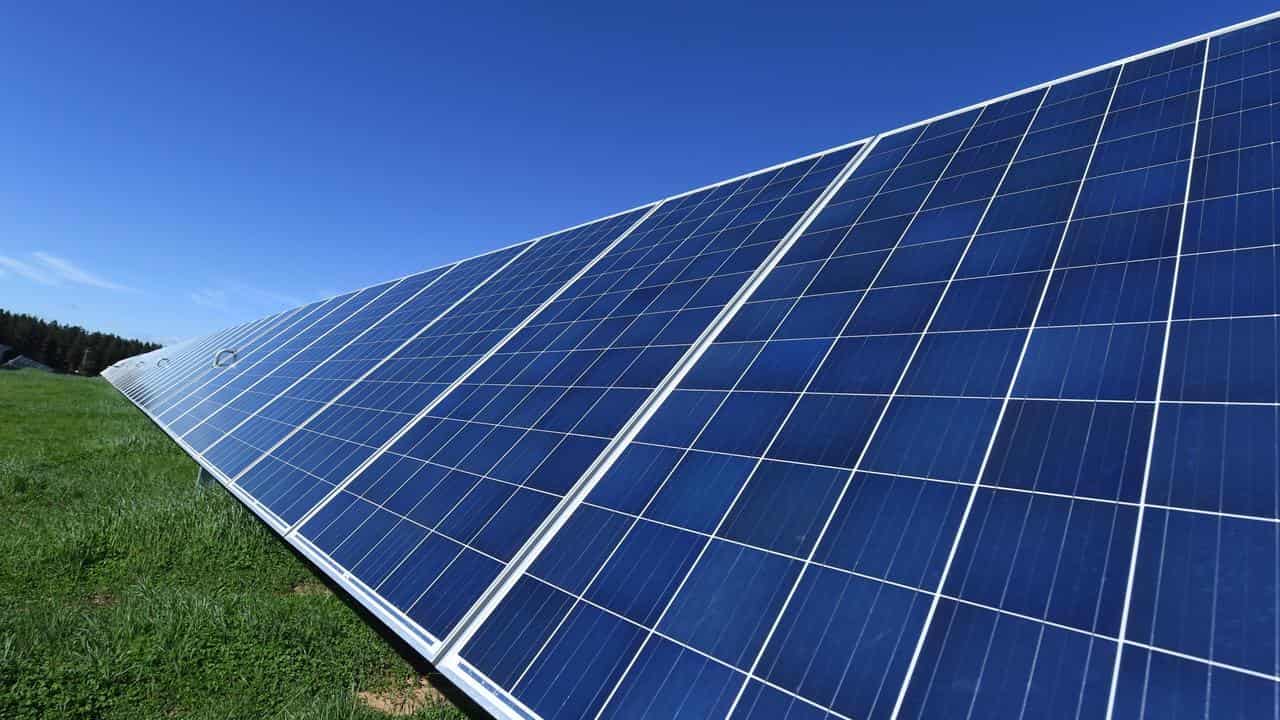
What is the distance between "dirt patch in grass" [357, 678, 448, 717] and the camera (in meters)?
7.27

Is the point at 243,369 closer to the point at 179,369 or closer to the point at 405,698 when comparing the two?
the point at 179,369

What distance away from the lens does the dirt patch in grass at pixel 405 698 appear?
727cm

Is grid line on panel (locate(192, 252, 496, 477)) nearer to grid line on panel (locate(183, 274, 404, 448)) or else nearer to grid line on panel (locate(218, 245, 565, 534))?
grid line on panel (locate(183, 274, 404, 448))

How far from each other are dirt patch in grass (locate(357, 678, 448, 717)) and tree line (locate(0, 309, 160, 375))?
124958 mm

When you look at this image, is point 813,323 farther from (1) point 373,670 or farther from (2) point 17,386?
(2) point 17,386

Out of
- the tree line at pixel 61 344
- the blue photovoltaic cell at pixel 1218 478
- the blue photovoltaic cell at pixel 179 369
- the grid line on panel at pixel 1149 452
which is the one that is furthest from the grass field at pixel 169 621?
the tree line at pixel 61 344

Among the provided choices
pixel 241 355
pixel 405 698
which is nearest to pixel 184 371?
pixel 241 355

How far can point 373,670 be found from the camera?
316 inches

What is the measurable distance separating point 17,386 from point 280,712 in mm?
56897

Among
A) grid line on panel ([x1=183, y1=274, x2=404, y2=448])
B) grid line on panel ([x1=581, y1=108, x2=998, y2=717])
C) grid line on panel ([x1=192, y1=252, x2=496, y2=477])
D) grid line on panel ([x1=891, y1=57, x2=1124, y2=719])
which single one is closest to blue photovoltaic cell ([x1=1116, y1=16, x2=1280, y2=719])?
grid line on panel ([x1=891, y1=57, x2=1124, y2=719])

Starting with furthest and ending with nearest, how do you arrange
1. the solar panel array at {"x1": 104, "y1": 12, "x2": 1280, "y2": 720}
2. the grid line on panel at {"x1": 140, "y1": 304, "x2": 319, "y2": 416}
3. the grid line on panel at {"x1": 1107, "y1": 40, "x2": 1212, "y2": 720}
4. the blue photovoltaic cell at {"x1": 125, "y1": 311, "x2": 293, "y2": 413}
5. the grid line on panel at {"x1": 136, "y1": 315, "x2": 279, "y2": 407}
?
the grid line on panel at {"x1": 136, "y1": 315, "x2": 279, "y2": 407} < the blue photovoltaic cell at {"x1": 125, "y1": 311, "x2": 293, "y2": 413} < the grid line on panel at {"x1": 140, "y1": 304, "x2": 319, "y2": 416} < the solar panel array at {"x1": 104, "y1": 12, "x2": 1280, "y2": 720} < the grid line on panel at {"x1": 1107, "y1": 40, "x2": 1212, "y2": 720}

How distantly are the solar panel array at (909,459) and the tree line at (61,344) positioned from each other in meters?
125

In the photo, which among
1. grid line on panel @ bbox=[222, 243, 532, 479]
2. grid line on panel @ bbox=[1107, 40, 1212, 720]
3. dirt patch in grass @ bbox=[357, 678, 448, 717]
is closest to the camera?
grid line on panel @ bbox=[1107, 40, 1212, 720]

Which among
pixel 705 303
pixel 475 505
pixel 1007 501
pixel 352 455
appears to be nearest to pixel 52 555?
pixel 352 455
